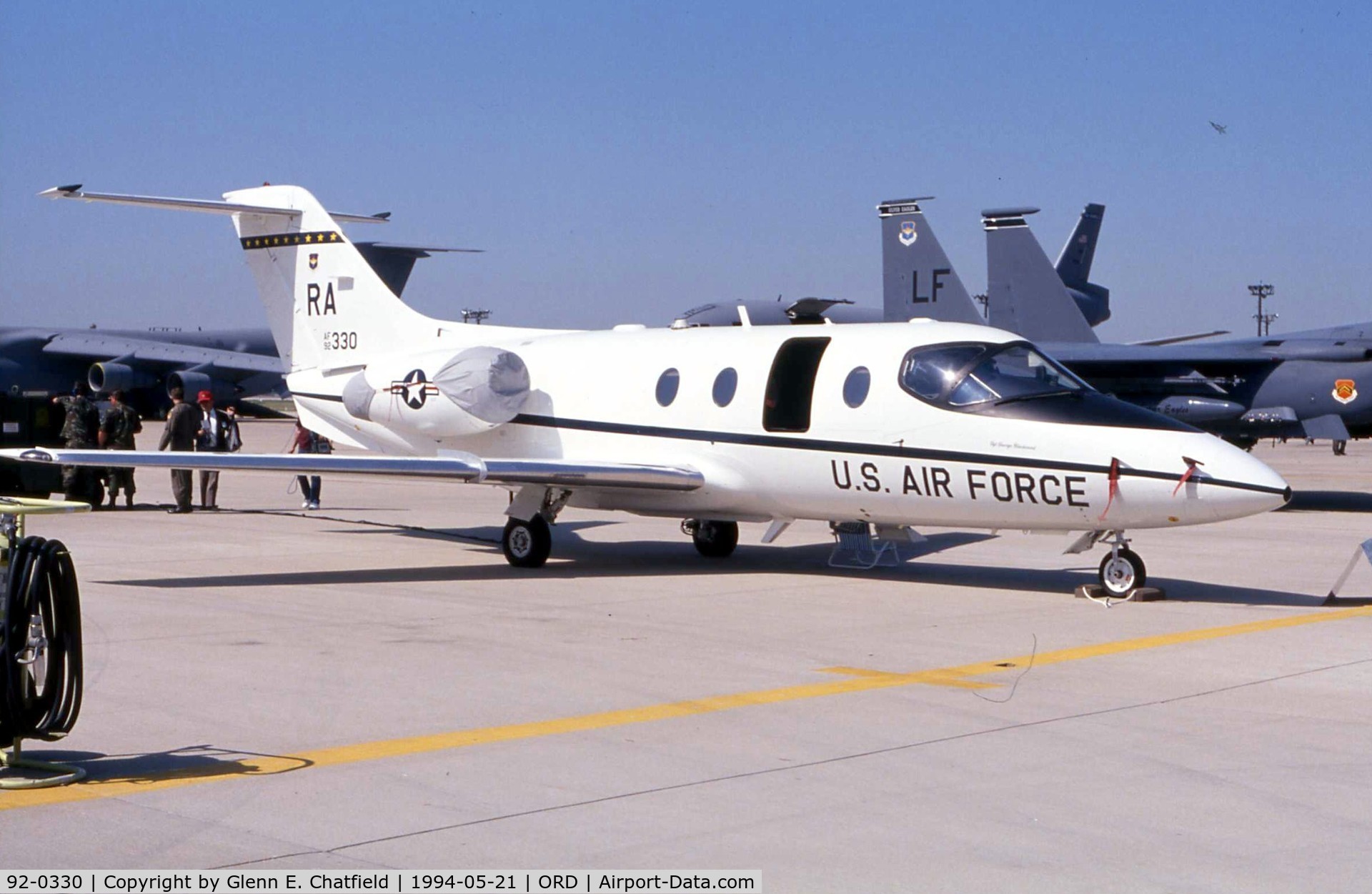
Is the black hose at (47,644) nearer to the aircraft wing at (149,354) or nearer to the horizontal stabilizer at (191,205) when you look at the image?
the horizontal stabilizer at (191,205)

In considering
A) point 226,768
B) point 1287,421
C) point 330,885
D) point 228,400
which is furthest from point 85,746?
point 228,400

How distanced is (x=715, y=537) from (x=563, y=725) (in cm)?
835

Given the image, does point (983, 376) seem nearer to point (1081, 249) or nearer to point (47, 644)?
point (47, 644)

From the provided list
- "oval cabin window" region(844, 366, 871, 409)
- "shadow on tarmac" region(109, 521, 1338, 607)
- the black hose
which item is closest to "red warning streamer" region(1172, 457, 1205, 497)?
"shadow on tarmac" region(109, 521, 1338, 607)

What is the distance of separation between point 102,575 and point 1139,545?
10868mm

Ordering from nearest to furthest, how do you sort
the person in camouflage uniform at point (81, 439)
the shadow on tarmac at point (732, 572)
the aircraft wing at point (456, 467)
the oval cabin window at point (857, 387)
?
the aircraft wing at point (456, 467) → the shadow on tarmac at point (732, 572) → the oval cabin window at point (857, 387) → the person in camouflage uniform at point (81, 439)

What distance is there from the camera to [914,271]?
33.6 metres

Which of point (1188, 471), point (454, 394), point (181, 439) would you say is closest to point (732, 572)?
point (454, 394)

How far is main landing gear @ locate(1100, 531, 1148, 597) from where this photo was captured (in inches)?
480

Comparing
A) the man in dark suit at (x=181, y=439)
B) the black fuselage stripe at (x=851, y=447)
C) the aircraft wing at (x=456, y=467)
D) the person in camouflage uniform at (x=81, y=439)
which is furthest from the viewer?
the person in camouflage uniform at (x=81, y=439)

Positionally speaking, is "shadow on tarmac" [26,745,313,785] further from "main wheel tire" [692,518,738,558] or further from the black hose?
"main wheel tire" [692,518,738,558]

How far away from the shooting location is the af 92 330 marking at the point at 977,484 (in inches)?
468

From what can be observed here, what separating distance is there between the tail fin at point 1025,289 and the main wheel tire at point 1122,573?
1840cm

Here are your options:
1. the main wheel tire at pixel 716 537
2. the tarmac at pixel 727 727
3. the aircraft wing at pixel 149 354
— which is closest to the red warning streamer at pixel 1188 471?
the tarmac at pixel 727 727
